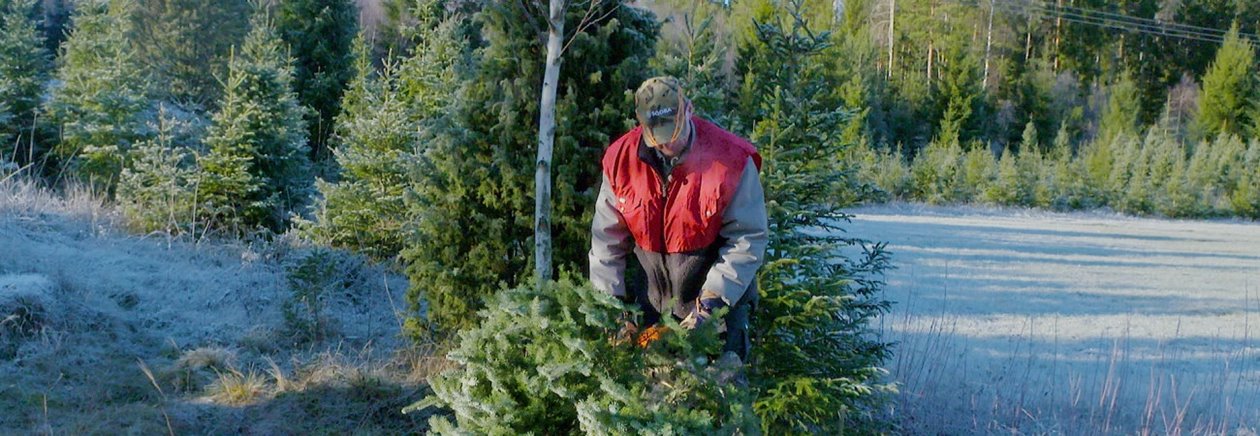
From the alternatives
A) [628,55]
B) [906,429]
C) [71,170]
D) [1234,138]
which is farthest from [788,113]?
[1234,138]

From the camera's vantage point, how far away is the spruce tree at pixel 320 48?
1685cm

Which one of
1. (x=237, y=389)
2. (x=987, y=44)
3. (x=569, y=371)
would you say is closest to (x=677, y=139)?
(x=569, y=371)

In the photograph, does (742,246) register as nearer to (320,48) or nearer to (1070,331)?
(1070,331)

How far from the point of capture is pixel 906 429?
4891mm

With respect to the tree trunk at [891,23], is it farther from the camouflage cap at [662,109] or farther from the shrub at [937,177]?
the camouflage cap at [662,109]

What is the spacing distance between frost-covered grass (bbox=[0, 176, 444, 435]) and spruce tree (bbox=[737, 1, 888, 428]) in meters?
1.87

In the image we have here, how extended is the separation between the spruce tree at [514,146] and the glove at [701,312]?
168 cm

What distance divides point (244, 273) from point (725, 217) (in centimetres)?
533

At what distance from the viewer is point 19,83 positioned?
12.4 meters

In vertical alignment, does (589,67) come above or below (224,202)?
above

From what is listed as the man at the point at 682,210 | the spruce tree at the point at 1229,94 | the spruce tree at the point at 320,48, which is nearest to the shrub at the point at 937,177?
the spruce tree at the point at 1229,94

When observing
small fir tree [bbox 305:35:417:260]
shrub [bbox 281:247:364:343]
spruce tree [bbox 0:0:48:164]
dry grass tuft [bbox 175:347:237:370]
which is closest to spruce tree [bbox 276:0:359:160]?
spruce tree [bbox 0:0:48:164]

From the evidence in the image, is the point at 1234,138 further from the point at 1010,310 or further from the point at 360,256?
the point at 360,256

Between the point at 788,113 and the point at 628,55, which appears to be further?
the point at 628,55
